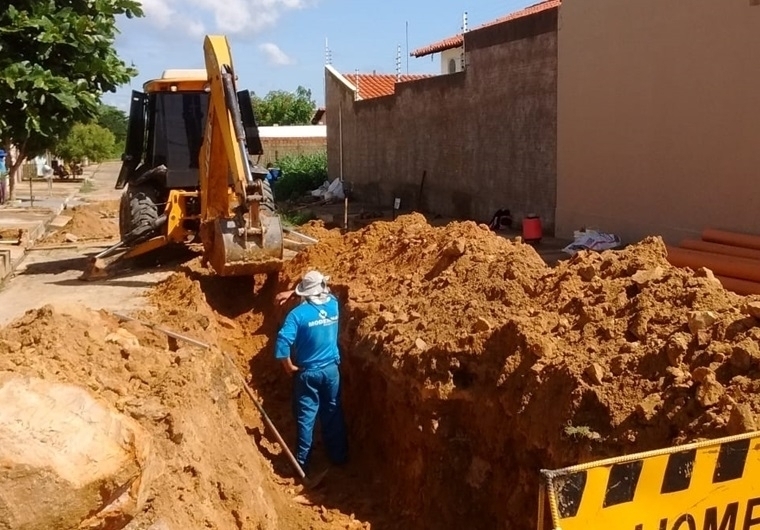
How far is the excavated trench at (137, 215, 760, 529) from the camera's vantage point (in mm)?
4695

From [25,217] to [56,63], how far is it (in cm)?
934

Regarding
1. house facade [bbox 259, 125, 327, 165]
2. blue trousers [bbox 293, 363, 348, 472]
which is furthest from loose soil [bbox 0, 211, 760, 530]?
house facade [bbox 259, 125, 327, 165]

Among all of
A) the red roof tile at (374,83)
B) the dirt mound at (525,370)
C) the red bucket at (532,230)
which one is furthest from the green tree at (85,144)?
the dirt mound at (525,370)

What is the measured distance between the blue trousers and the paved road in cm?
310

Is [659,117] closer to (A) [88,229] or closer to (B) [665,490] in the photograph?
(B) [665,490]

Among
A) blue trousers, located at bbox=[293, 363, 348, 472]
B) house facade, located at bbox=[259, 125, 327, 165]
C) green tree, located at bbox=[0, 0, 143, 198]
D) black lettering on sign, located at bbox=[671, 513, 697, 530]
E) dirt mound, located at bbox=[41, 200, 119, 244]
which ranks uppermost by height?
green tree, located at bbox=[0, 0, 143, 198]

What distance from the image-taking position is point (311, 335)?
7.02 m

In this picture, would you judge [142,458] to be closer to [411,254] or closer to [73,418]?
[73,418]

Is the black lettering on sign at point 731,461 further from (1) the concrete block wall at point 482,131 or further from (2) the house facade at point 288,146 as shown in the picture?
(2) the house facade at point 288,146

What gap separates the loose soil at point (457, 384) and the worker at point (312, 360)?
0.34 metres

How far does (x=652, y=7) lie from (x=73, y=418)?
1157 cm

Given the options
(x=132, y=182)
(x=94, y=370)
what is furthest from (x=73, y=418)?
(x=132, y=182)

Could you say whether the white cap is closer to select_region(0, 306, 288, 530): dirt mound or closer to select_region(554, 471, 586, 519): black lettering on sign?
select_region(0, 306, 288, 530): dirt mound

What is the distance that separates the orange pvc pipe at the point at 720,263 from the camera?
30.9ft
